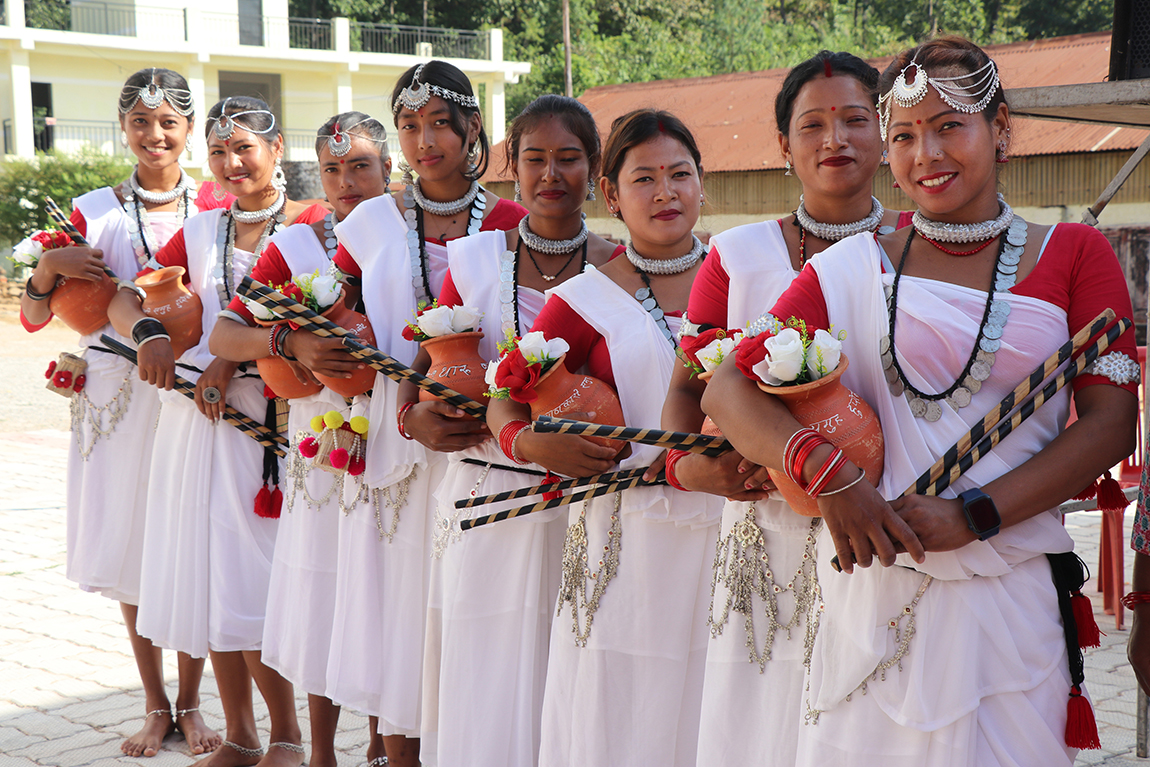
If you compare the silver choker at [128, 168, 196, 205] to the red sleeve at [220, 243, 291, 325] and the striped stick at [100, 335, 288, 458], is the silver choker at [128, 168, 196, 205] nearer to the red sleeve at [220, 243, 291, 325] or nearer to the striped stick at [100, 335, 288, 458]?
the striped stick at [100, 335, 288, 458]

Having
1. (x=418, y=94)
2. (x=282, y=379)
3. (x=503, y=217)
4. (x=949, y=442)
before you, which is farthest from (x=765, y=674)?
(x=418, y=94)

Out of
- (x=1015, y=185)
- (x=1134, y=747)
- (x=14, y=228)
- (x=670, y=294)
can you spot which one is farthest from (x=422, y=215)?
(x=14, y=228)

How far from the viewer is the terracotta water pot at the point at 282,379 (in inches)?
148

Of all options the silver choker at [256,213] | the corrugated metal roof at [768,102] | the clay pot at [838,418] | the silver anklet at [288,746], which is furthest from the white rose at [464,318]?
the corrugated metal roof at [768,102]

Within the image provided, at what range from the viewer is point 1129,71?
328 centimetres

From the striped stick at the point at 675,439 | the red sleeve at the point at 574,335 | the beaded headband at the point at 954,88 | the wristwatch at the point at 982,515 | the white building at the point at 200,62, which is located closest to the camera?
the wristwatch at the point at 982,515

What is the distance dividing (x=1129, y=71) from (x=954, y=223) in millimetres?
1467

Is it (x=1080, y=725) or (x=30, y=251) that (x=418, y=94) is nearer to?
(x=30, y=251)

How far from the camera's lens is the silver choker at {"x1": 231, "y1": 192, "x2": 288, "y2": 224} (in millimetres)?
4406

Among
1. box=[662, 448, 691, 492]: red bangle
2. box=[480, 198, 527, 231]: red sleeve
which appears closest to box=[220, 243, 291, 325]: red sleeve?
box=[480, 198, 527, 231]: red sleeve

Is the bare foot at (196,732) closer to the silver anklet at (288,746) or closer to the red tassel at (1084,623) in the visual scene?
the silver anklet at (288,746)

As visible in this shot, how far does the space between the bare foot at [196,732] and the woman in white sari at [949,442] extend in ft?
9.87

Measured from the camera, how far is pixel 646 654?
2.92 meters

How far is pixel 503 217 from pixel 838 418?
1.94 metres
